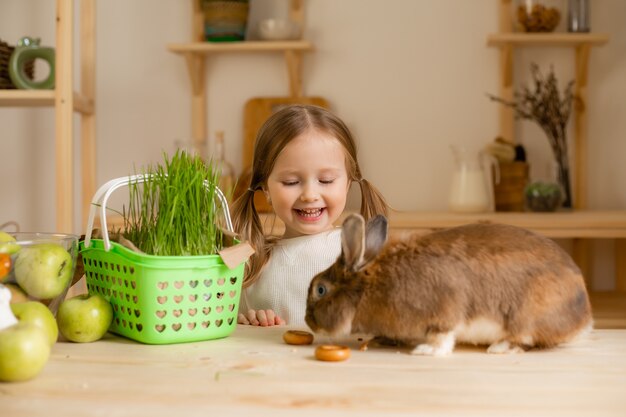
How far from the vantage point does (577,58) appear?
10.1 feet

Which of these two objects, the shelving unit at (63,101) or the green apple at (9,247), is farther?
the shelving unit at (63,101)

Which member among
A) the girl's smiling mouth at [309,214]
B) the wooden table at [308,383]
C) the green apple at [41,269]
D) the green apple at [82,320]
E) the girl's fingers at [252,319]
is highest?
the girl's smiling mouth at [309,214]

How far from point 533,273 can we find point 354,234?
233 millimetres

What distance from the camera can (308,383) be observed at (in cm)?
90

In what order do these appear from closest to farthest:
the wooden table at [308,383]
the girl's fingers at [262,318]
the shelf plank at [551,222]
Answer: the wooden table at [308,383] → the girl's fingers at [262,318] → the shelf plank at [551,222]

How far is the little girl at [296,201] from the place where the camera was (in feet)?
5.52

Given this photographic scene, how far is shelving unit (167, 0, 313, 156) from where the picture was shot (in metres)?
2.93

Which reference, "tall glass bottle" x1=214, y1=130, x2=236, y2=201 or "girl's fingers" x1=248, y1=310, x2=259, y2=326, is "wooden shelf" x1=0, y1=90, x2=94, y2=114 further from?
"girl's fingers" x1=248, y1=310, x2=259, y2=326

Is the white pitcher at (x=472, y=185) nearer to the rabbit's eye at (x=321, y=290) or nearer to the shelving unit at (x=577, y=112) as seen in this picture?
the shelving unit at (x=577, y=112)

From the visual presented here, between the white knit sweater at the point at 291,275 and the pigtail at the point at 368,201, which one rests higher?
the pigtail at the point at 368,201

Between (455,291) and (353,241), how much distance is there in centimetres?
15

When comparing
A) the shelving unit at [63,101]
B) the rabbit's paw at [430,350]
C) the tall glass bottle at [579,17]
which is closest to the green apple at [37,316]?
the rabbit's paw at [430,350]

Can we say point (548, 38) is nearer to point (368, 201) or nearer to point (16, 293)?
point (368, 201)

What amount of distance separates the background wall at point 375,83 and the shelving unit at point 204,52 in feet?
0.14
